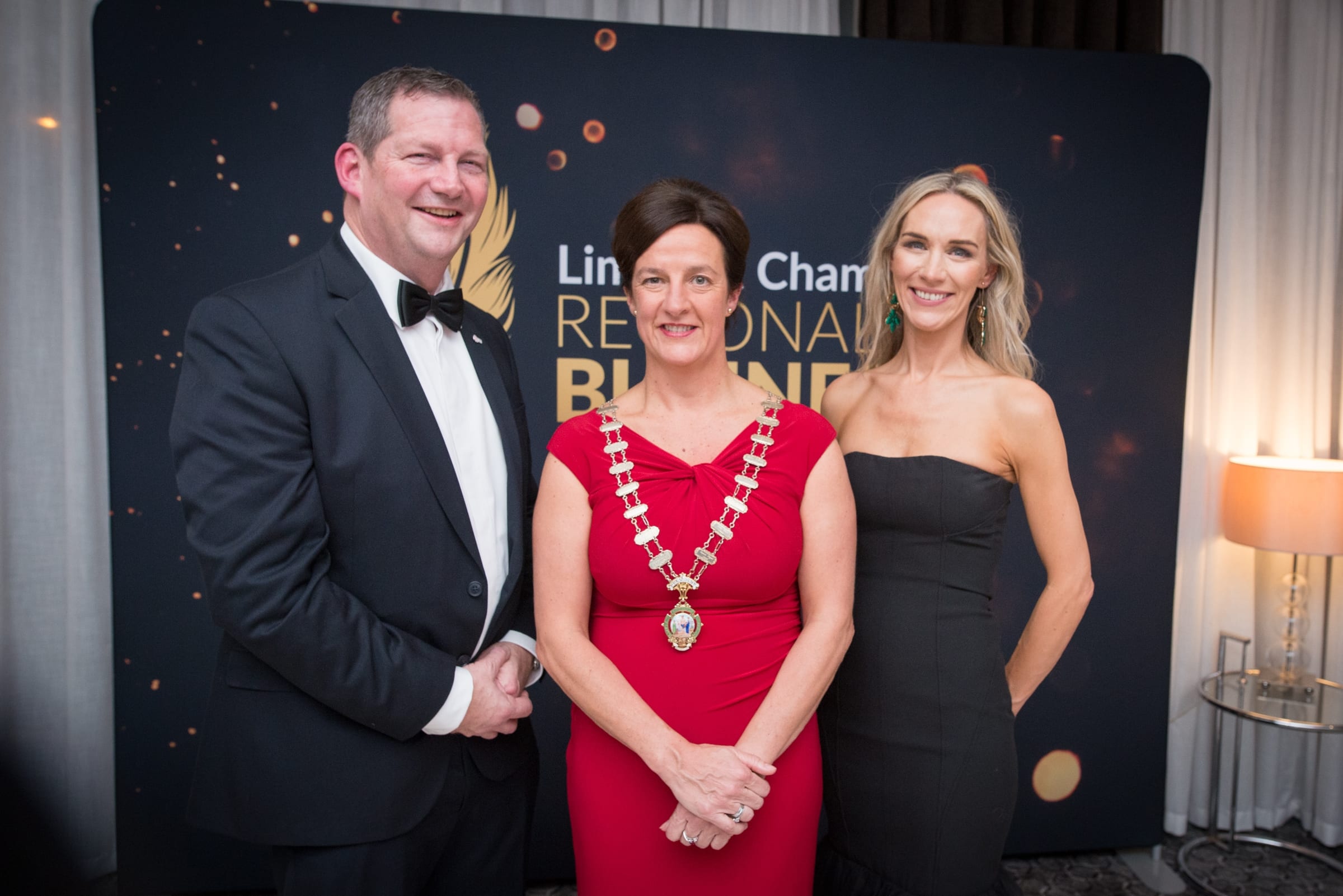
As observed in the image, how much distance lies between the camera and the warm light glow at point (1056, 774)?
3506 millimetres

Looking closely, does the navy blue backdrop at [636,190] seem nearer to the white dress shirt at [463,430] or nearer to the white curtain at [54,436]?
the white curtain at [54,436]

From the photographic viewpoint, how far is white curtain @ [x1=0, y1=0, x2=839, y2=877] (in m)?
3.19

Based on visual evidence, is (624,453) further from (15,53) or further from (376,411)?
(15,53)

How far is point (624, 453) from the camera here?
67.0 inches

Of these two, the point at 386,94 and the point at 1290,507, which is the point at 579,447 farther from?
the point at 1290,507

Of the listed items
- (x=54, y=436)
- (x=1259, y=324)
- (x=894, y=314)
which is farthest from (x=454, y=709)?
(x=1259, y=324)

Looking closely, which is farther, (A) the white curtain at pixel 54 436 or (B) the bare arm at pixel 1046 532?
(A) the white curtain at pixel 54 436

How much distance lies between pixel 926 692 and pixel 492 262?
203 centimetres

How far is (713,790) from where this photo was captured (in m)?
1.57

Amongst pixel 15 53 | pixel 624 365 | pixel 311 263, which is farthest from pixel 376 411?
pixel 15 53

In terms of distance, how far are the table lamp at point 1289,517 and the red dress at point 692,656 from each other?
2562 mm

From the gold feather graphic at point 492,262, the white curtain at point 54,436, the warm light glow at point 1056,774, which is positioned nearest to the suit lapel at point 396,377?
the gold feather graphic at point 492,262

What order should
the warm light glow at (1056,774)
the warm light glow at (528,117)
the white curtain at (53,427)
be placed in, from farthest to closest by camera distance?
1. the warm light glow at (1056,774)
2. the white curtain at (53,427)
3. the warm light glow at (528,117)

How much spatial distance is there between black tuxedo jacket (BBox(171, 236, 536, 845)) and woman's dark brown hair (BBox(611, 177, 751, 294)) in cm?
48
